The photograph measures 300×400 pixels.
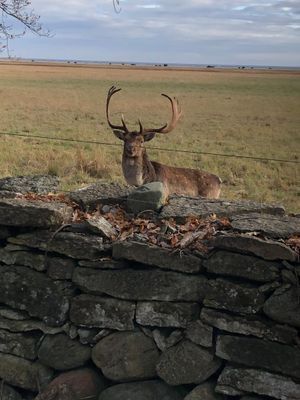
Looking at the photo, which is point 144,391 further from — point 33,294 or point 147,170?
point 147,170

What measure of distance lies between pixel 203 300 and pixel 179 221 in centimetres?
89

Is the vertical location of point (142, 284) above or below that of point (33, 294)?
above

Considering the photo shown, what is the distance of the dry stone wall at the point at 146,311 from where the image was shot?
13.5 feet

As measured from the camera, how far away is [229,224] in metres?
4.72

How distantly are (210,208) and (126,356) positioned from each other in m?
1.53

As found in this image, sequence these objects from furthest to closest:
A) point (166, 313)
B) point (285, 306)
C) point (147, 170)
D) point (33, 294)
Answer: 1. point (147, 170)
2. point (33, 294)
3. point (166, 313)
4. point (285, 306)

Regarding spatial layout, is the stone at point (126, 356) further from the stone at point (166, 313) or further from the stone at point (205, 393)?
the stone at point (205, 393)

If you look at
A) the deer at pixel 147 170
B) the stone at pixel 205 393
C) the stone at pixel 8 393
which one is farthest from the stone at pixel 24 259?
the deer at pixel 147 170

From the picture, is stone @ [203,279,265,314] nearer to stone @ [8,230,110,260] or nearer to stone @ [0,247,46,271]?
stone @ [8,230,110,260]

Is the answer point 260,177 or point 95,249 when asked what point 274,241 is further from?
point 260,177

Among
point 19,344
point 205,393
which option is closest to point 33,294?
point 19,344

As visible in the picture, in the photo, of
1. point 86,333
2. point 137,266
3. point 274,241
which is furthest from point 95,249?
point 274,241

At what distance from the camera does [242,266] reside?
13.8ft

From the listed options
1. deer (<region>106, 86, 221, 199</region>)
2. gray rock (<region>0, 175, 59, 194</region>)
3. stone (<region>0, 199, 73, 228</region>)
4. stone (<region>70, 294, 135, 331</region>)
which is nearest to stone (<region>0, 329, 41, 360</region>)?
stone (<region>70, 294, 135, 331</region>)
